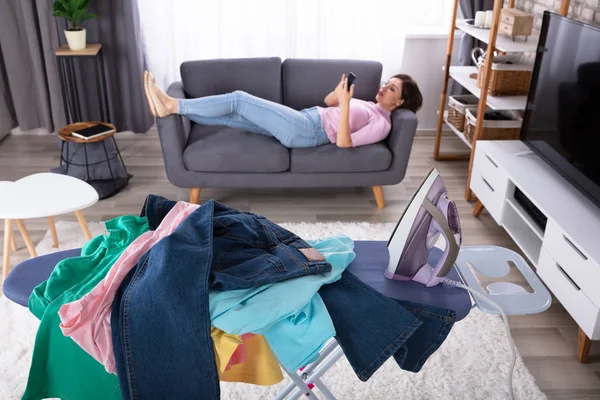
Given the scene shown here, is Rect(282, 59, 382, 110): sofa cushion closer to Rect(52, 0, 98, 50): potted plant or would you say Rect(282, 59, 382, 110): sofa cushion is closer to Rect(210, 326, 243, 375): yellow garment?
Rect(52, 0, 98, 50): potted plant

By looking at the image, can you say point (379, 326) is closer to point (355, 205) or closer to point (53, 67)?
point (355, 205)

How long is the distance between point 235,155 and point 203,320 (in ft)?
6.32

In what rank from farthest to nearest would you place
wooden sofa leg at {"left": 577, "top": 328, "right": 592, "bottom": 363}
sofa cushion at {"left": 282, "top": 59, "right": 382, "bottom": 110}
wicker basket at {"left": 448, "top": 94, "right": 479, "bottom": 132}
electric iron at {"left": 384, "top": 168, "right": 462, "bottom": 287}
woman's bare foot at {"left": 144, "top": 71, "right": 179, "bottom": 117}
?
wicker basket at {"left": 448, "top": 94, "right": 479, "bottom": 132}, sofa cushion at {"left": 282, "top": 59, "right": 382, "bottom": 110}, woman's bare foot at {"left": 144, "top": 71, "right": 179, "bottom": 117}, wooden sofa leg at {"left": 577, "top": 328, "right": 592, "bottom": 363}, electric iron at {"left": 384, "top": 168, "right": 462, "bottom": 287}

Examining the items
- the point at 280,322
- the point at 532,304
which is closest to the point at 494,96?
the point at 532,304

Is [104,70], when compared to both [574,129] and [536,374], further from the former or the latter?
[536,374]

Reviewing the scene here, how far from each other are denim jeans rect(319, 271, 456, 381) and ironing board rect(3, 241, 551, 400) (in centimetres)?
6

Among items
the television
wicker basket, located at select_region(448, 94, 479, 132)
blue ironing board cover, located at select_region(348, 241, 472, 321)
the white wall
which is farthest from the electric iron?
the white wall

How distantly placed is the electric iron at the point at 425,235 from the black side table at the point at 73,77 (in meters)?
3.02

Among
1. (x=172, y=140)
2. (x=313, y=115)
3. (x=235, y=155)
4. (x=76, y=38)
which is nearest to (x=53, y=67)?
(x=76, y=38)

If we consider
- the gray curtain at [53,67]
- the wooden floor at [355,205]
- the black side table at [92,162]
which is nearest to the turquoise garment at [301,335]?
the wooden floor at [355,205]

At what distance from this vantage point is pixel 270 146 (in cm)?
342

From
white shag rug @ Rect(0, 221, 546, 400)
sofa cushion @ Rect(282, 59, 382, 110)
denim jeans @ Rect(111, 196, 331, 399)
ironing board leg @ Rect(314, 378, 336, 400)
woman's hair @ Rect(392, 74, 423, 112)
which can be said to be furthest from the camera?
sofa cushion @ Rect(282, 59, 382, 110)

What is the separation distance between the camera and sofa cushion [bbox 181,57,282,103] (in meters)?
3.72

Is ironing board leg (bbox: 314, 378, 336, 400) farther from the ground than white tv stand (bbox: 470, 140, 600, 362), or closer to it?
closer to it
